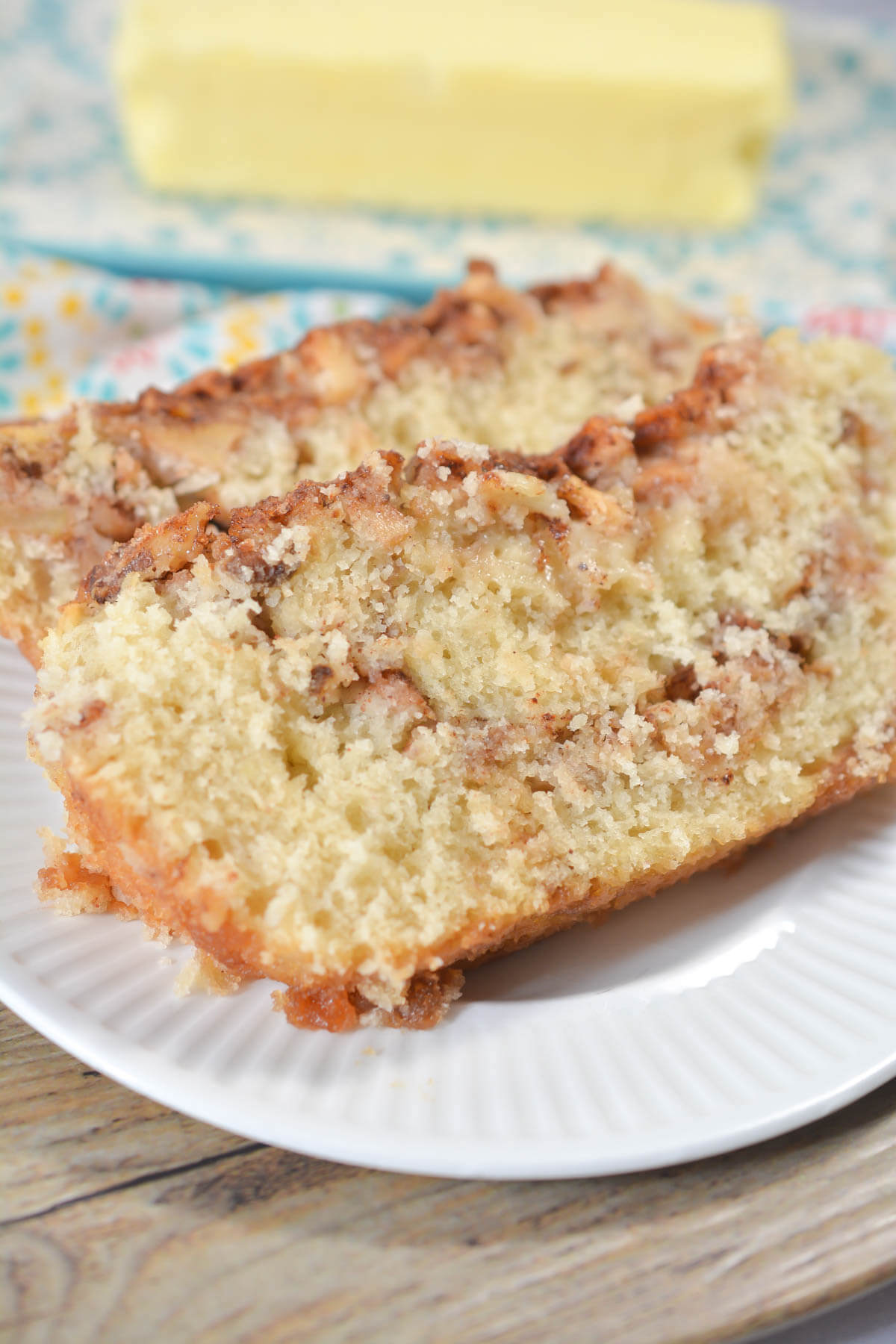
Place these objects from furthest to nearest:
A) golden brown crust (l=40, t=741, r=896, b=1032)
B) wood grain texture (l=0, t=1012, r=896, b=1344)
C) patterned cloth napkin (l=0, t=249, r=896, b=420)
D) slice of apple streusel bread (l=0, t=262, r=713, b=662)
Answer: patterned cloth napkin (l=0, t=249, r=896, b=420), slice of apple streusel bread (l=0, t=262, r=713, b=662), golden brown crust (l=40, t=741, r=896, b=1032), wood grain texture (l=0, t=1012, r=896, b=1344)

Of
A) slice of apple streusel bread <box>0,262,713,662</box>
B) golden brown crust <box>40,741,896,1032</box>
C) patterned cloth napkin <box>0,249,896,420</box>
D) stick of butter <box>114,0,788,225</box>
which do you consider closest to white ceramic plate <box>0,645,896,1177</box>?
golden brown crust <box>40,741,896,1032</box>

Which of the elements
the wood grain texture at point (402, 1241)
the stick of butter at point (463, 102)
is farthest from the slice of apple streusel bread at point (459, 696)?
the stick of butter at point (463, 102)

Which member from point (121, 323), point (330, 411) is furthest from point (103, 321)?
point (330, 411)

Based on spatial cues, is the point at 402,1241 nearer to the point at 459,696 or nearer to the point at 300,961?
the point at 300,961

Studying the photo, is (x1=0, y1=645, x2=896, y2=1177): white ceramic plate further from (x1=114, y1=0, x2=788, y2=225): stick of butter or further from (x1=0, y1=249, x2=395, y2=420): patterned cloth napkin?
(x1=114, y1=0, x2=788, y2=225): stick of butter

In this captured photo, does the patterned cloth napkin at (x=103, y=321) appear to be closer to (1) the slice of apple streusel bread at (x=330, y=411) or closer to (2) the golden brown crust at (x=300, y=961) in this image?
(1) the slice of apple streusel bread at (x=330, y=411)
